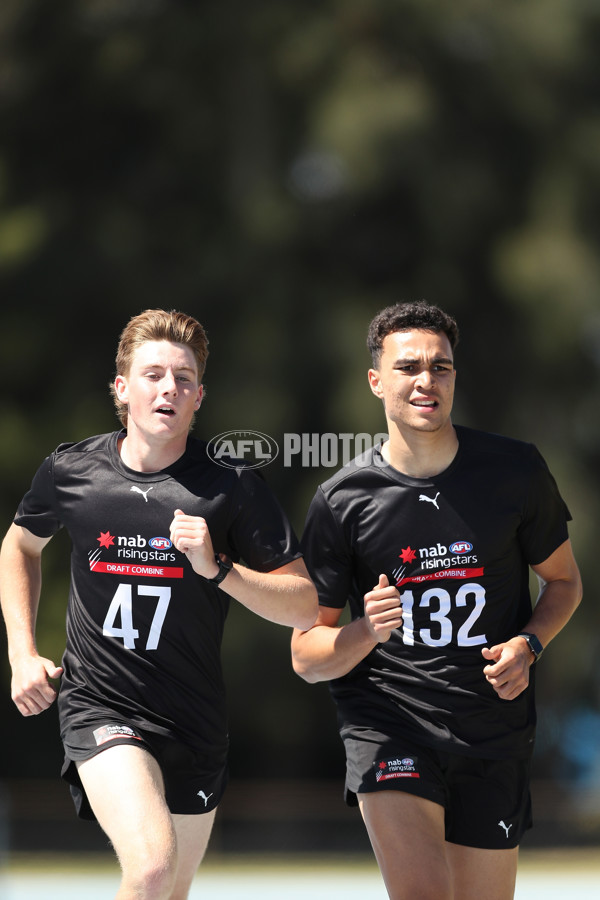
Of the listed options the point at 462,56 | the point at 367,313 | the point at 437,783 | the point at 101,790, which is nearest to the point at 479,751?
the point at 437,783

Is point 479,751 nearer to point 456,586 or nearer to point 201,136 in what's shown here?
point 456,586

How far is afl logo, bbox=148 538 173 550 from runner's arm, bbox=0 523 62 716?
44 centimetres

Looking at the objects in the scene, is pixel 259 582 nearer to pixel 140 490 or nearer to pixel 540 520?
pixel 140 490

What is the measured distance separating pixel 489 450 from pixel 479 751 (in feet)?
2.99

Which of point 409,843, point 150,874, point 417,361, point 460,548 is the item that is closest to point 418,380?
point 417,361

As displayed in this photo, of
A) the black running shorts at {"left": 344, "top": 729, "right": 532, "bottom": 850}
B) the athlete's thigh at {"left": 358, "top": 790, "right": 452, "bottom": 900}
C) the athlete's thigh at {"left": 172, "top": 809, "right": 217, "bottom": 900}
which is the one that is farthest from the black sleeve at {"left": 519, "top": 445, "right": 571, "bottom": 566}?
the athlete's thigh at {"left": 172, "top": 809, "right": 217, "bottom": 900}

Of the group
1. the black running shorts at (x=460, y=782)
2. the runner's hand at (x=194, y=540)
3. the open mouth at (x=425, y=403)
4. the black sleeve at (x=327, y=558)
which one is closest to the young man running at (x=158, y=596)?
the runner's hand at (x=194, y=540)

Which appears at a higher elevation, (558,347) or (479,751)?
(558,347)

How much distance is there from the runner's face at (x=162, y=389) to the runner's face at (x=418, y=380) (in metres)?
0.60

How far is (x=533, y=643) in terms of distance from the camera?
3.60 m

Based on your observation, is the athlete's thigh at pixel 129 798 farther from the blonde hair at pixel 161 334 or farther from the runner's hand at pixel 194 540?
the blonde hair at pixel 161 334

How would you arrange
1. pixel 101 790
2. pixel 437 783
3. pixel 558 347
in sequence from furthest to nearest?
1. pixel 558 347
2. pixel 437 783
3. pixel 101 790

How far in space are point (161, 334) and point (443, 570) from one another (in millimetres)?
1099

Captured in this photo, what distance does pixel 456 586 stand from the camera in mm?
3697
